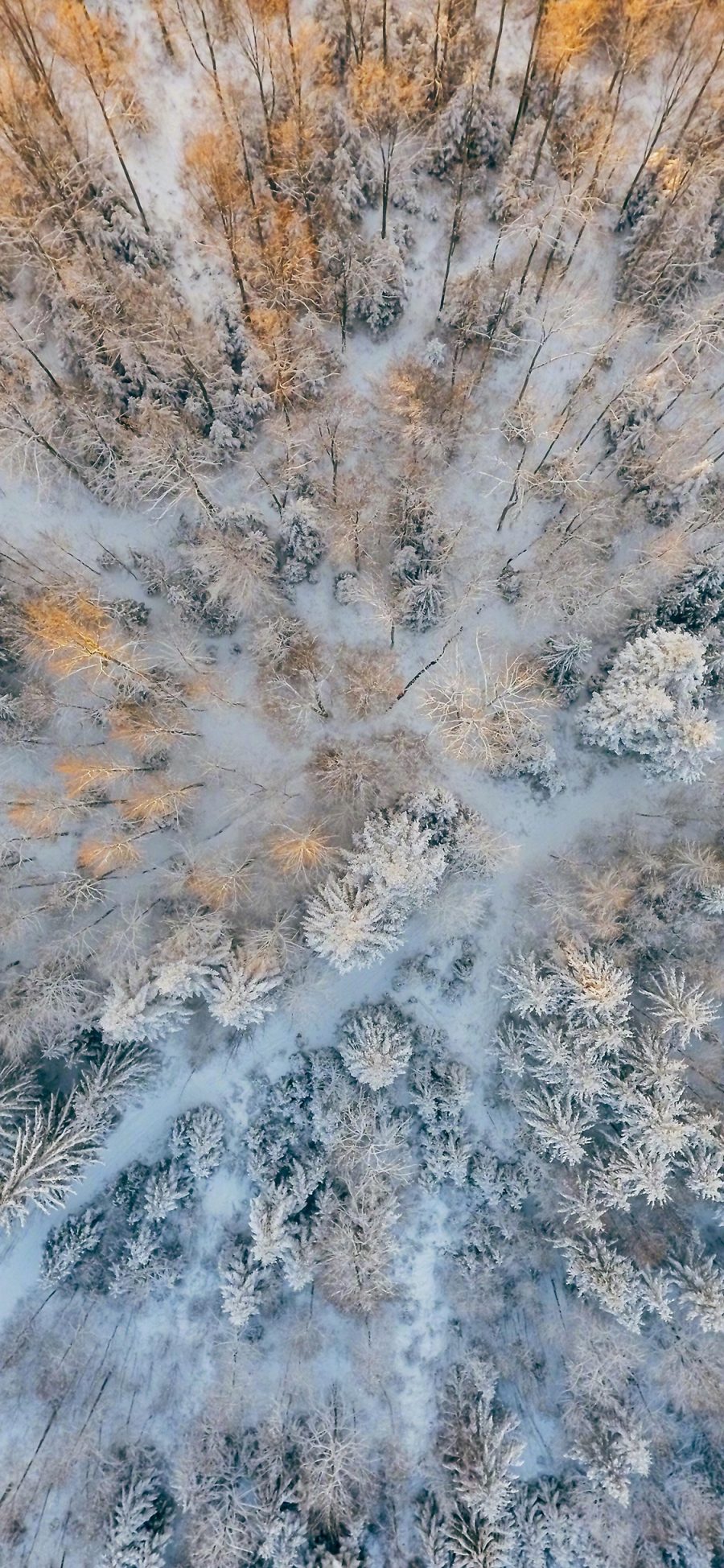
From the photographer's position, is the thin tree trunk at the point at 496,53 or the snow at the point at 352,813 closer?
the thin tree trunk at the point at 496,53

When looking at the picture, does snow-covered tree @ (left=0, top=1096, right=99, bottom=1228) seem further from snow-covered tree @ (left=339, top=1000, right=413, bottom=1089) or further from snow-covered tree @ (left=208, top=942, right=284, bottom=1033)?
snow-covered tree @ (left=339, top=1000, right=413, bottom=1089)

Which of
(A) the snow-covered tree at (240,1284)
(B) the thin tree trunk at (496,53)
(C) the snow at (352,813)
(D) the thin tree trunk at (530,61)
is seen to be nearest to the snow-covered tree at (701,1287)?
(C) the snow at (352,813)

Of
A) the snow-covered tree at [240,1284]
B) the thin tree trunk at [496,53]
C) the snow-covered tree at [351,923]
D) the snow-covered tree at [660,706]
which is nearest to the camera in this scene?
the snow-covered tree at [660,706]

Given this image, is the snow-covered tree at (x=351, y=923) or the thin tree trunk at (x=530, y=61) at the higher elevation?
the thin tree trunk at (x=530, y=61)

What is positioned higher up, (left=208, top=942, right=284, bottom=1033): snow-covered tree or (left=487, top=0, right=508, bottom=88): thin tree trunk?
(left=487, top=0, right=508, bottom=88): thin tree trunk

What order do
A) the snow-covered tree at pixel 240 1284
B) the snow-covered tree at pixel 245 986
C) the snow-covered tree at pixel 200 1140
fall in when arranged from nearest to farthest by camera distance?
the snow-covered tree at pixel 245 986
the snow-covered tree at pixel 240 1284
the snow-covered tree at pixel 200 1140

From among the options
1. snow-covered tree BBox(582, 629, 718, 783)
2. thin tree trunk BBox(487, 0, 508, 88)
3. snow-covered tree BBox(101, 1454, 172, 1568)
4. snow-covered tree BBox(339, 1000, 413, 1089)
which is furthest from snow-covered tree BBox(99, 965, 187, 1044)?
thin tree trunk BBox(487, 0, 508, 88)

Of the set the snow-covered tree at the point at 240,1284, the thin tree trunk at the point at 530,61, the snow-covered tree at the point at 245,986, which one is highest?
the thin tree trunk at the point at 530,61

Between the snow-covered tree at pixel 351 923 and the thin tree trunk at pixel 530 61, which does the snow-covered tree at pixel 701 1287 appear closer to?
the snow-covered tree at pixel 351 923

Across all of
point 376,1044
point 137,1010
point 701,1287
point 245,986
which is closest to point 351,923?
point 245,986

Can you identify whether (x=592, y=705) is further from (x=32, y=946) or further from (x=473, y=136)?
(x=32, y=946)

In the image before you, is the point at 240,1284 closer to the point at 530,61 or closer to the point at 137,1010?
the point at 137,1010

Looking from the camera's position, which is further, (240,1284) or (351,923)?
(240,1284)
